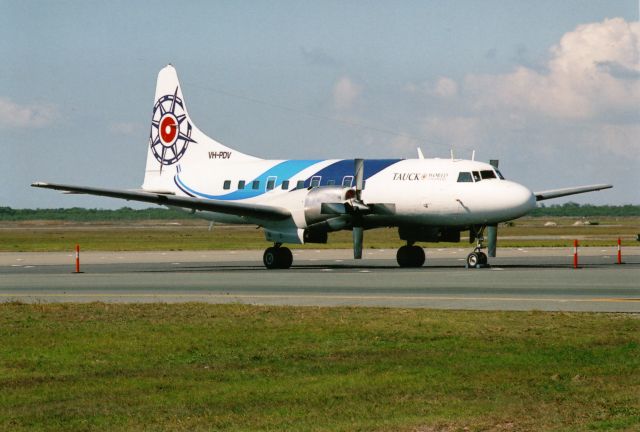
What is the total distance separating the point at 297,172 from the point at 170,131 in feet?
26.4

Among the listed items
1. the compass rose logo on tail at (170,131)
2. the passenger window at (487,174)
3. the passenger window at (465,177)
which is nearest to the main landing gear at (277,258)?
the passenger window at (465,177)

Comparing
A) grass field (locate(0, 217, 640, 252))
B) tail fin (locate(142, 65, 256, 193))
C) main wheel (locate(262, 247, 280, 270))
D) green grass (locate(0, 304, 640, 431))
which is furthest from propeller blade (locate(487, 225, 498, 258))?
grass field (locate(0, 217, 640, 252))

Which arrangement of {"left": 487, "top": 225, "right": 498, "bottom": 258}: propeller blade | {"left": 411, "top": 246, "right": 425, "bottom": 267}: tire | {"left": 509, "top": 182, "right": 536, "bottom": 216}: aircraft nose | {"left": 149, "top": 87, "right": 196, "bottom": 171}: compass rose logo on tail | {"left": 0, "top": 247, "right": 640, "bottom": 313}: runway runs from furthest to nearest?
1. {"left": 149, "top": 87, "right": 196, "bottom": 171}: compass rose logo on tail
2. {"left": 411, "top": 246, "right": 425, "bottom": 267}: tire
3. {"left": 487, "top": 225, "right": 498, "bottom": 258}: propeller blade
4. {"left": 509, "top": 182, "right": 536, "bottom": 216}: aircraft nose
5. {"left": 0, "top": 247, "right": 640, "bottom": 313}: runway

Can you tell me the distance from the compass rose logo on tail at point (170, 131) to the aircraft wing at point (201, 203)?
6.66 m

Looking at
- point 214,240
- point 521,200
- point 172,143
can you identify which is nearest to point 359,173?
point 521,200

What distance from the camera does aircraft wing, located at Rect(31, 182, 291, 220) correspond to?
127 feet

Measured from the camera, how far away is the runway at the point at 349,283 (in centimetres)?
2469

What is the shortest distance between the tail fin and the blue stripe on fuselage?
1.66m

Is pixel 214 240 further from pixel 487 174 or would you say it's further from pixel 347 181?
pixel 487 174

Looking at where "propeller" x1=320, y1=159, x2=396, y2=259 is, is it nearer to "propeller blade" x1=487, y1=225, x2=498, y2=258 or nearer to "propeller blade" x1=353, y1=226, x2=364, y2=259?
"propeller blade" x1=353, y1=226, x2=364, y2=259

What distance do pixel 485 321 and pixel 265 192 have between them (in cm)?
2233

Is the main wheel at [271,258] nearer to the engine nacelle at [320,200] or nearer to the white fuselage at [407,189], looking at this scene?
the white fuselage at [407,189]

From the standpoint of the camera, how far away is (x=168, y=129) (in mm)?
46625

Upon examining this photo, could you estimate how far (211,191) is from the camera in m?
43.9
